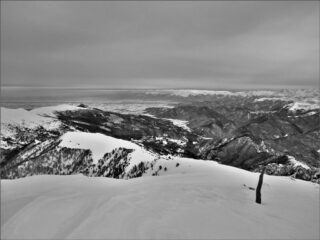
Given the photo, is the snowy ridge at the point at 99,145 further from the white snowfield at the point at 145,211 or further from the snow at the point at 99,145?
the white snowfield at the point at 145,211

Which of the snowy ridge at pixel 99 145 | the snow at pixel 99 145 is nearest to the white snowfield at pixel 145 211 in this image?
the snow at pixel 99 145

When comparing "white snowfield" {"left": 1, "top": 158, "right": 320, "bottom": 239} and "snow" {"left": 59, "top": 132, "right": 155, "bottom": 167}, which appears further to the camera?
"snow" {"left": 59, "top": 132, "right": 155, "bottom": 167}

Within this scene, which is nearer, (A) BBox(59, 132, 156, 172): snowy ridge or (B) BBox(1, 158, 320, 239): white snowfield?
(B) BBox(1, 158, 320, 239): white snowfield

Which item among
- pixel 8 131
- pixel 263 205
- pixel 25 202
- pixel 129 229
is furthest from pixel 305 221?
pixel 8 131

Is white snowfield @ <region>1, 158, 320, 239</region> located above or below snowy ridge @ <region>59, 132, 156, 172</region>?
above

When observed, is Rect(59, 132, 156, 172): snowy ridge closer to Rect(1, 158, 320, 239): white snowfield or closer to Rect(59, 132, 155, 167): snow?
Rect(59, 132, 155, 167): snow

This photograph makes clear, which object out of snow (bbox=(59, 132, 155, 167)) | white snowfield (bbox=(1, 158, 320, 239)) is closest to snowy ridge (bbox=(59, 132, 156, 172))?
snow (bbox=(59, 132, 155, 167))
